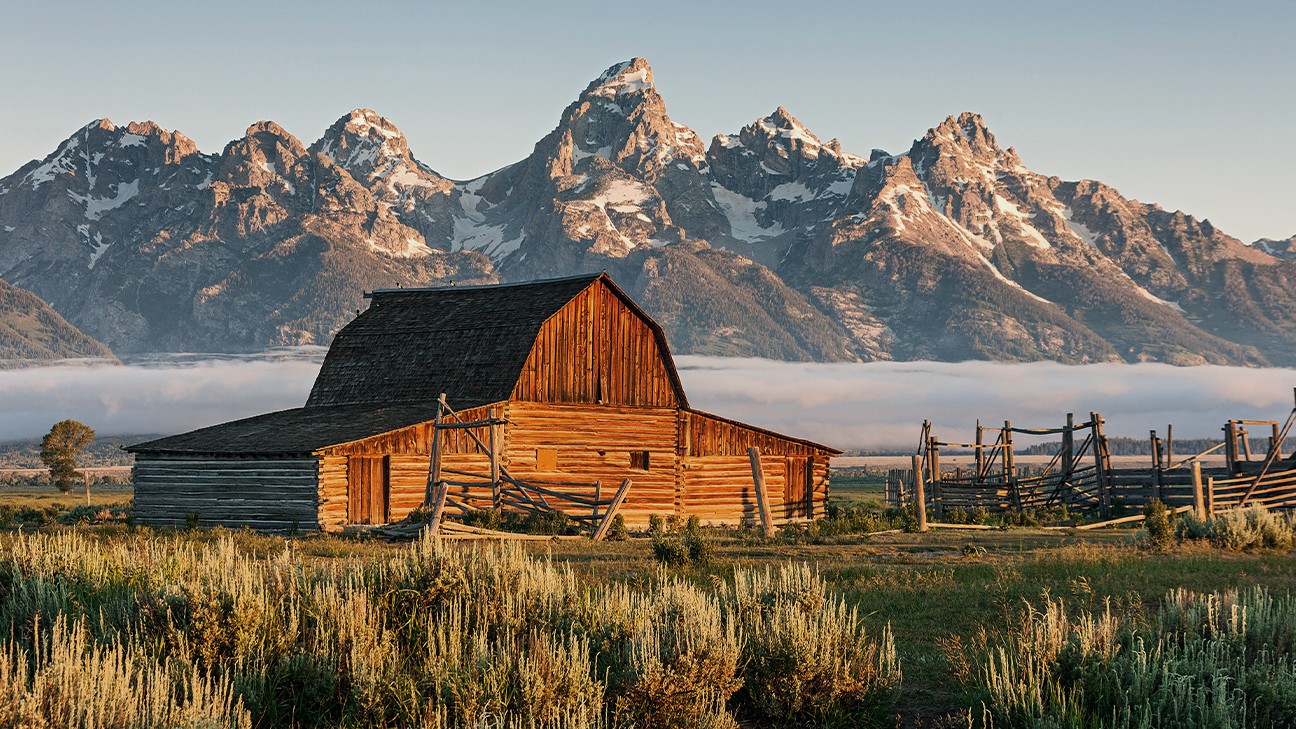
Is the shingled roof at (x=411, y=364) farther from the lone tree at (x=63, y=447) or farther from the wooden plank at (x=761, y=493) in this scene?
the lone tree at (x=63, y=447)

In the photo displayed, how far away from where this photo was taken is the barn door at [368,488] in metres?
34.9

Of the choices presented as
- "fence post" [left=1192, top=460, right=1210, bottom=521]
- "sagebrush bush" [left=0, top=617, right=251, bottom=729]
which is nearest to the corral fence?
"fence post" [left=1192, top=460, right=1210, bottom=521]


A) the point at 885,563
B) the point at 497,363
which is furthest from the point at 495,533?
the point at 497,363

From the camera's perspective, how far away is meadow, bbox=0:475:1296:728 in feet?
32.3

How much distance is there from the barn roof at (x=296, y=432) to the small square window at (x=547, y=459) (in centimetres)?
350

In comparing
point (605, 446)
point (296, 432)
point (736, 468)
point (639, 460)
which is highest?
point (296, 432)

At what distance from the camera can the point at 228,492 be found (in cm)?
3541

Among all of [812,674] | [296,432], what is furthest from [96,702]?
[296,432]

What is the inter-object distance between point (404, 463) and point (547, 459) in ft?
17.0

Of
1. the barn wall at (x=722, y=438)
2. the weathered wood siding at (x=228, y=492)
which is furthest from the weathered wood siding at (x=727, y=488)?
the weathered wood siding at (x=228, y=492)

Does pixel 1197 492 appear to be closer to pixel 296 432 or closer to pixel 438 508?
pixel 438 508

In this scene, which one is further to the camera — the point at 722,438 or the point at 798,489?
the point at 798,489

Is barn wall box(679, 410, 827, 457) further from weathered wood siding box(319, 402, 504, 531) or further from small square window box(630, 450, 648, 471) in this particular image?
weathered wood siding box(319, 402, 504, 531)

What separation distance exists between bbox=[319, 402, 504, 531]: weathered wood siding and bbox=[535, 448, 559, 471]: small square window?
70.3 inches
